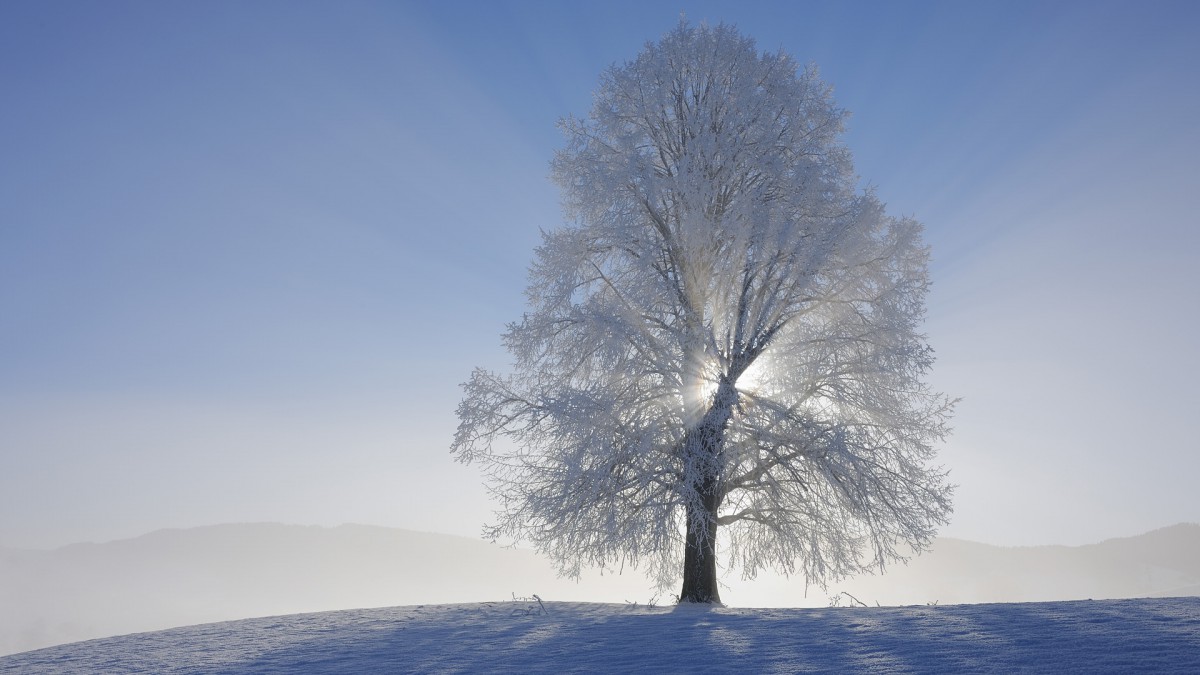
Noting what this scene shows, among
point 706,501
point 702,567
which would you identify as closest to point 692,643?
point 706,501

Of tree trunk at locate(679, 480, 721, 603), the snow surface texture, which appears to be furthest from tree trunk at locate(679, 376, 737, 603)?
the snow surface texture

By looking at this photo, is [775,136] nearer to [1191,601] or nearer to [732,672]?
[1191,601]

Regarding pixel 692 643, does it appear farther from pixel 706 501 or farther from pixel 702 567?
pixel 702 567

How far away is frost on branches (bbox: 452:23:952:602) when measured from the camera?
13.5m

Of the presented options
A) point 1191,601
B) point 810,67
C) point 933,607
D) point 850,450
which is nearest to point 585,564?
point 850,450

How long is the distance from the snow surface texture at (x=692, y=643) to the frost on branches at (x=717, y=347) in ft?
7.54

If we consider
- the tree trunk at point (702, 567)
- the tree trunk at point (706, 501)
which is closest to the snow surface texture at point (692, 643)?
the tree trunk at point (706, 501)

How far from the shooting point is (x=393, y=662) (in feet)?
27.6

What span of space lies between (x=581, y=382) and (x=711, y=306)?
294 cm

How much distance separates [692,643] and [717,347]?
6.45m

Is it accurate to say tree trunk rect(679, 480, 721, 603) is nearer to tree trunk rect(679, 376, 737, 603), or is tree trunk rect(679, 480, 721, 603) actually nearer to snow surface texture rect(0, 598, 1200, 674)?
tree trunk rect(679, 376, 737, 603)

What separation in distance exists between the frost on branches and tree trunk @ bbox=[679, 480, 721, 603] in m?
0.03

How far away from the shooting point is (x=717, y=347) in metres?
14.0

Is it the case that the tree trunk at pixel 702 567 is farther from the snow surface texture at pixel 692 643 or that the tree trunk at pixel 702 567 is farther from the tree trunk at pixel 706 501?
the snow surface texture at pixel 692 643
